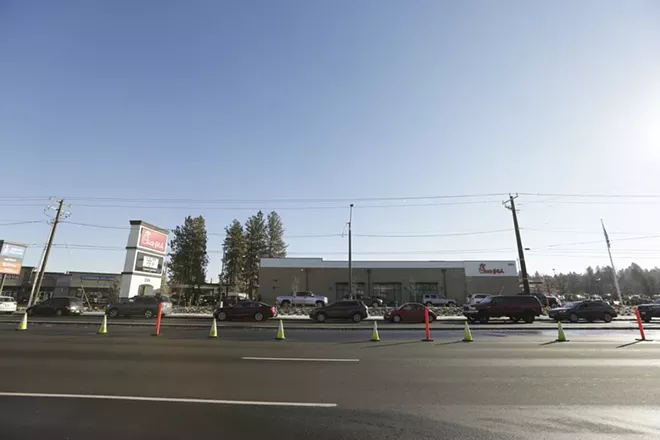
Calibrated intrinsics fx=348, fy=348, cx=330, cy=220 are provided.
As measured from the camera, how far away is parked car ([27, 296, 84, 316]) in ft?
90.2

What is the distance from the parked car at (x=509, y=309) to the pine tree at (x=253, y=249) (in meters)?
49.6

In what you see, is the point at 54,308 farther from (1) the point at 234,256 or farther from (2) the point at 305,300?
(1) the point at 234,256

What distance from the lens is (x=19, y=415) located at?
15.9ft

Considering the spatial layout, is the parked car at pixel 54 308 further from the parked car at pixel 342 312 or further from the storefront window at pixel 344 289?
the storefront window at pixel 344 289

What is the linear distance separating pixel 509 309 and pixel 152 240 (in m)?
34.3

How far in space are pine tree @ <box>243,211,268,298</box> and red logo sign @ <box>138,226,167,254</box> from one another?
2977 centimetres

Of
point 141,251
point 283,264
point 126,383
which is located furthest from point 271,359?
point 283,264

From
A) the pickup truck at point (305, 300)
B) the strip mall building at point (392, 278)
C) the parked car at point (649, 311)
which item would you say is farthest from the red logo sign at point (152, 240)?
the parked car at point (649, 311)

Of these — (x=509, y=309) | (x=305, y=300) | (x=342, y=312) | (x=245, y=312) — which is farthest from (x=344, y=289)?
(x=509, y=309)

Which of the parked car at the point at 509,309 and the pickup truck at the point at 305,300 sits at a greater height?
the pickup truck at the point at 305,300

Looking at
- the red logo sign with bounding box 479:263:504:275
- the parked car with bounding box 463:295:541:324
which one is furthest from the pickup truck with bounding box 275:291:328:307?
the red logo sign with bounding box 479:263:504:275

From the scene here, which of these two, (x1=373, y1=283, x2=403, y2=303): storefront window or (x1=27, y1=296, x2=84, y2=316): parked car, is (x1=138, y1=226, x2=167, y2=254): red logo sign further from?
(x1=373, y1=283, x2=403, y2=303): storefront window

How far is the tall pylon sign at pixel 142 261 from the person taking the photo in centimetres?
3381

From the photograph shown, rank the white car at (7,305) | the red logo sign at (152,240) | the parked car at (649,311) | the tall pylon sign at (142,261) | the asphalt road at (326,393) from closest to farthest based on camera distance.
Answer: the asphalt road at (326,393) → the parked car at (649,311) → the white car at (7,305) → the tall pylon sign at (142,261) → the red logo sign at (152,240)
